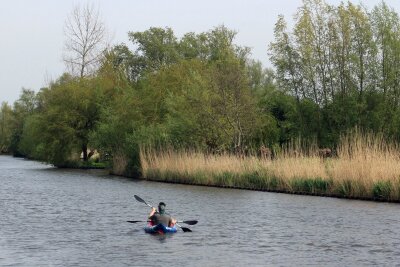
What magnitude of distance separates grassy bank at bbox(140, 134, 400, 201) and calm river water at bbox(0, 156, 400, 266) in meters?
1.32

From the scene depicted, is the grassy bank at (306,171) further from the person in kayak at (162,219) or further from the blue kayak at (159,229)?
the blue kayak at (159,229)

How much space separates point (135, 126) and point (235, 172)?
19.2 metres

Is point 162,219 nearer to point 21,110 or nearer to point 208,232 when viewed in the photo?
point 208,232

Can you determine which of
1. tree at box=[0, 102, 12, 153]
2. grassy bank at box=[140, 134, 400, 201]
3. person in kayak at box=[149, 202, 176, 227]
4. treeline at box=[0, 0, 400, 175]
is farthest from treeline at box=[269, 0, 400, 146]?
tree at box=[0, 102, 12, 153]

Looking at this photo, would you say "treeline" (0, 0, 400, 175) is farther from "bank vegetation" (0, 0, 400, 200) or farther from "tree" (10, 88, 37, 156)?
"tree" (10, 88, 37, 156)

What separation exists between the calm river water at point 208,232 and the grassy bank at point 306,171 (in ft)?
4.32

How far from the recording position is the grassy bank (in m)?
29.8

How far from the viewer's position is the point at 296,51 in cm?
5391

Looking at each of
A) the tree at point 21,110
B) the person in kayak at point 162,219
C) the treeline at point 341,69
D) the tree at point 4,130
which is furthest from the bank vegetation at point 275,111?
the tree at point 4,130

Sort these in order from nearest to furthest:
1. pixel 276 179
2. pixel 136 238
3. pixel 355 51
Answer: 1. pixel 136 238
2. pixel 276 179
3. pixel 355 51

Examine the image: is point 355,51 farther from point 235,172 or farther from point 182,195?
point 182,195

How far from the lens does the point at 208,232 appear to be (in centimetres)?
2097

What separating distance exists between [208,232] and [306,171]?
14.1m

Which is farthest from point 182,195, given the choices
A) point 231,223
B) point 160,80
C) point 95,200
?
point 160,80
